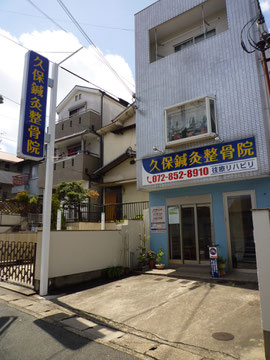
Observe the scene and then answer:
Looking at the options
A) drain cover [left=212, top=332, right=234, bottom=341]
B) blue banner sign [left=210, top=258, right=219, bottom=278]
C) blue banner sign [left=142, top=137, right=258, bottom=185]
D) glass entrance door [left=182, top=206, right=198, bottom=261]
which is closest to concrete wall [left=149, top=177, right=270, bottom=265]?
glass entrance door [left=182, top=206, right=198, bottom=261]

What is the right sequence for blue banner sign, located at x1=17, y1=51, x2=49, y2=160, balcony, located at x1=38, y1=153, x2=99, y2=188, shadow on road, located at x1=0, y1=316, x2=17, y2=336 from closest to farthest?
shadow on road, located at x1=0, y1=316, x2=17, y2=336
blue banner sign, located at x1=17, y1=51, x2=49, y2=160
balcony, located at x1=38, y1=153, x2=99, y2=188

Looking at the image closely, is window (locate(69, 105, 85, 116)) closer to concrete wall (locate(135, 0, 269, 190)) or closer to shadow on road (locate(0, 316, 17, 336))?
concrete wall (locate(135, 0, 269, 190))

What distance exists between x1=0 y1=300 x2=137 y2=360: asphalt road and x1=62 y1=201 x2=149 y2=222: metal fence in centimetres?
939

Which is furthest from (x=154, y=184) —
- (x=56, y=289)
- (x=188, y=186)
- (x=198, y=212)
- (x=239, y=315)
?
(x=239, y=315)

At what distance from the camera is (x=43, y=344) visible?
4.25m

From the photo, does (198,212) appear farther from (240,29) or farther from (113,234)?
(240,29)

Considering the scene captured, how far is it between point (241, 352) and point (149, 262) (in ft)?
22.8

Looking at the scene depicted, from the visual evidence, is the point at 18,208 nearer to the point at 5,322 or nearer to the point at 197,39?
the point at 5,322

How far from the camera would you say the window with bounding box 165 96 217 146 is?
31.1 ft

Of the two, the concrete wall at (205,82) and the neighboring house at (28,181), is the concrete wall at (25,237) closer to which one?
the concrete wall at (205,82)

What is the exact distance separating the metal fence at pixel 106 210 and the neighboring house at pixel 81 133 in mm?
2263

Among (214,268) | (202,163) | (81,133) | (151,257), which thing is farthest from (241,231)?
(81,133)

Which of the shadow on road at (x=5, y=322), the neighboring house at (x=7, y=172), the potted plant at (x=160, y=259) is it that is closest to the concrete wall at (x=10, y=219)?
the potted plant at (x=160, y=259)

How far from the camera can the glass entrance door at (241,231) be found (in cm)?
900
